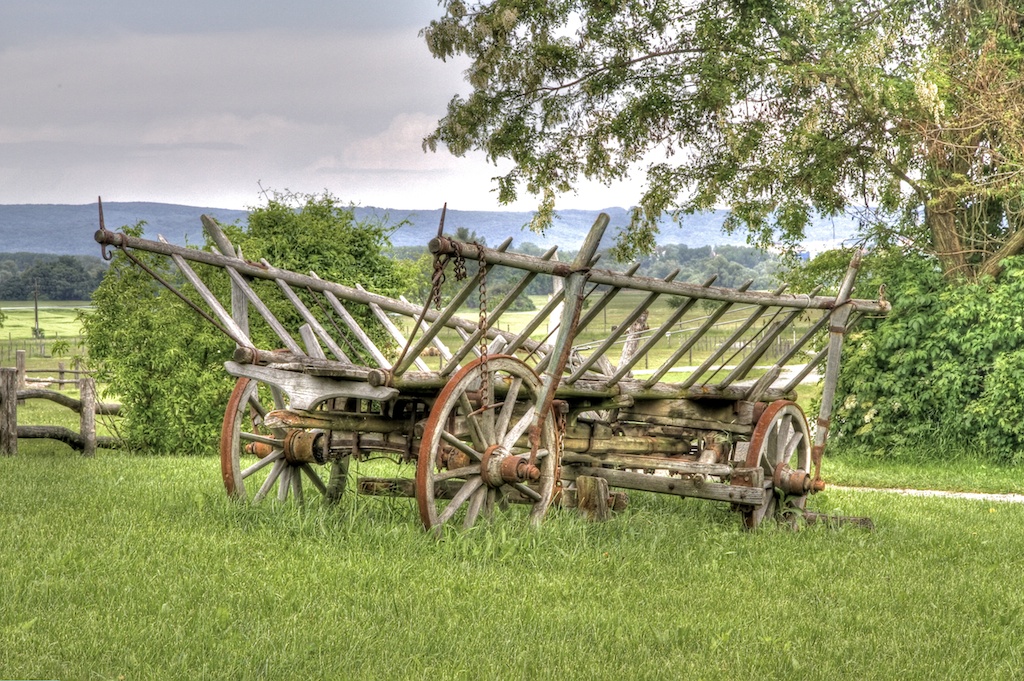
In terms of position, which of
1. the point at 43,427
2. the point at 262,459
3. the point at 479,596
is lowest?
the point at 479,596

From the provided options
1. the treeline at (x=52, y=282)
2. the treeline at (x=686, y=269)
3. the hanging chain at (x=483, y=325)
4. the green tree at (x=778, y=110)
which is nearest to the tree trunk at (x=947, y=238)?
the green tree at (x=778, y=110)

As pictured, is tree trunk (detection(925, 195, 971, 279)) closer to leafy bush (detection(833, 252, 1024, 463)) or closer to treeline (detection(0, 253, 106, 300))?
leafy bush (detection(833, 252, 1024, 463))

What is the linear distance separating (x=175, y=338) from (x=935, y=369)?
9534 millimetres

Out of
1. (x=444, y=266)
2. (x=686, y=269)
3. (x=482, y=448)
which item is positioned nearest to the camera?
(x=444, y=266)

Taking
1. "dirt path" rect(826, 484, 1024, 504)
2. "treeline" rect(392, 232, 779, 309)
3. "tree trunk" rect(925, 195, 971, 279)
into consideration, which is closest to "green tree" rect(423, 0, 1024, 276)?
"tree trunk" rect(925, 195, 971, 279)

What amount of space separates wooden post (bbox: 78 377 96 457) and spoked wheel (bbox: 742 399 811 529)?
7983mm

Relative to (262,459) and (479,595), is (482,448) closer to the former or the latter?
(479,595)

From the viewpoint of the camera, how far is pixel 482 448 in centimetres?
737

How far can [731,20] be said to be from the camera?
18.4 metres

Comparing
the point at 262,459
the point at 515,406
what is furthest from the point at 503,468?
the point at 262,459

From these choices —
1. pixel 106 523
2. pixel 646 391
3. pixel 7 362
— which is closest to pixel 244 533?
pixel 106 523

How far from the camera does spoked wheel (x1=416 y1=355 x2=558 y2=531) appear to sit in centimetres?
693

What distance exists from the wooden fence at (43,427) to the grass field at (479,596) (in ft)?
13.2

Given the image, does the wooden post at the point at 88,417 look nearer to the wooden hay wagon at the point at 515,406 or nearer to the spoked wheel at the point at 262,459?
the wooden hay wagon at the point at 515,406
